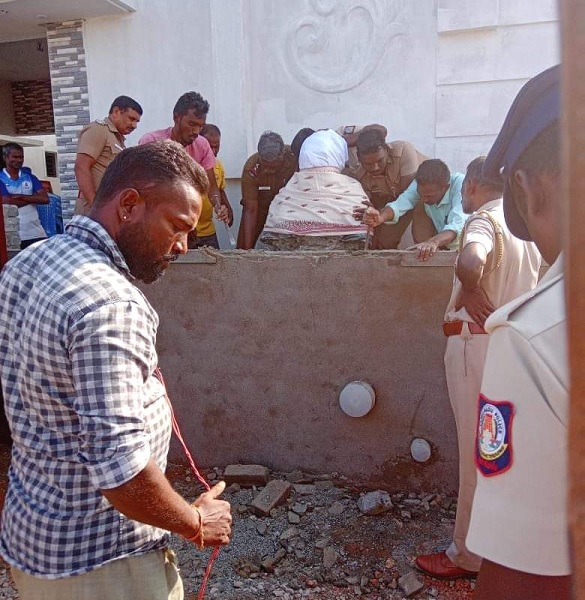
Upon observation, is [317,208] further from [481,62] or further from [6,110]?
[6,110]

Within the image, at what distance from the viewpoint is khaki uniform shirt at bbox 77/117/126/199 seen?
175 inches

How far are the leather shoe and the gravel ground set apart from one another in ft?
0.13

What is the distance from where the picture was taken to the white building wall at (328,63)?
5.75 meters

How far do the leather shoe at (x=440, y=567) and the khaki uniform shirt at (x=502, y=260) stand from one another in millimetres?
1224

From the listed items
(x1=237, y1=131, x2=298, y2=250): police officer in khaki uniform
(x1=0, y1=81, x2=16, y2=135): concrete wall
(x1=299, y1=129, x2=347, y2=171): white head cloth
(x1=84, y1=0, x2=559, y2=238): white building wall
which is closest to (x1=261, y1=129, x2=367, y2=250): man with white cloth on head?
(x1=299, y1=129, x2=347, y2=171): white head cloth

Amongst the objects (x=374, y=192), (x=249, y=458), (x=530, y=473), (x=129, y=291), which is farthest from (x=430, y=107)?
(x=530, y=473)

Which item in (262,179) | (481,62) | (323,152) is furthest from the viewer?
(481,62)

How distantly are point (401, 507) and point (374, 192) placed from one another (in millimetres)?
2264

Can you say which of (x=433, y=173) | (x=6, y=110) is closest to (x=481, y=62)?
(x=433, y=173)

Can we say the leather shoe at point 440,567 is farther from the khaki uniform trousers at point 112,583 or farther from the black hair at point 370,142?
the black hair at point 370,142

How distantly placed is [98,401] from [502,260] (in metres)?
1.99

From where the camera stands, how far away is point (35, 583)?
144 cm

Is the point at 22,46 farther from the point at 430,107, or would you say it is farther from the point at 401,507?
the point at 401,507

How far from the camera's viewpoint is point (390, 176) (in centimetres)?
461
